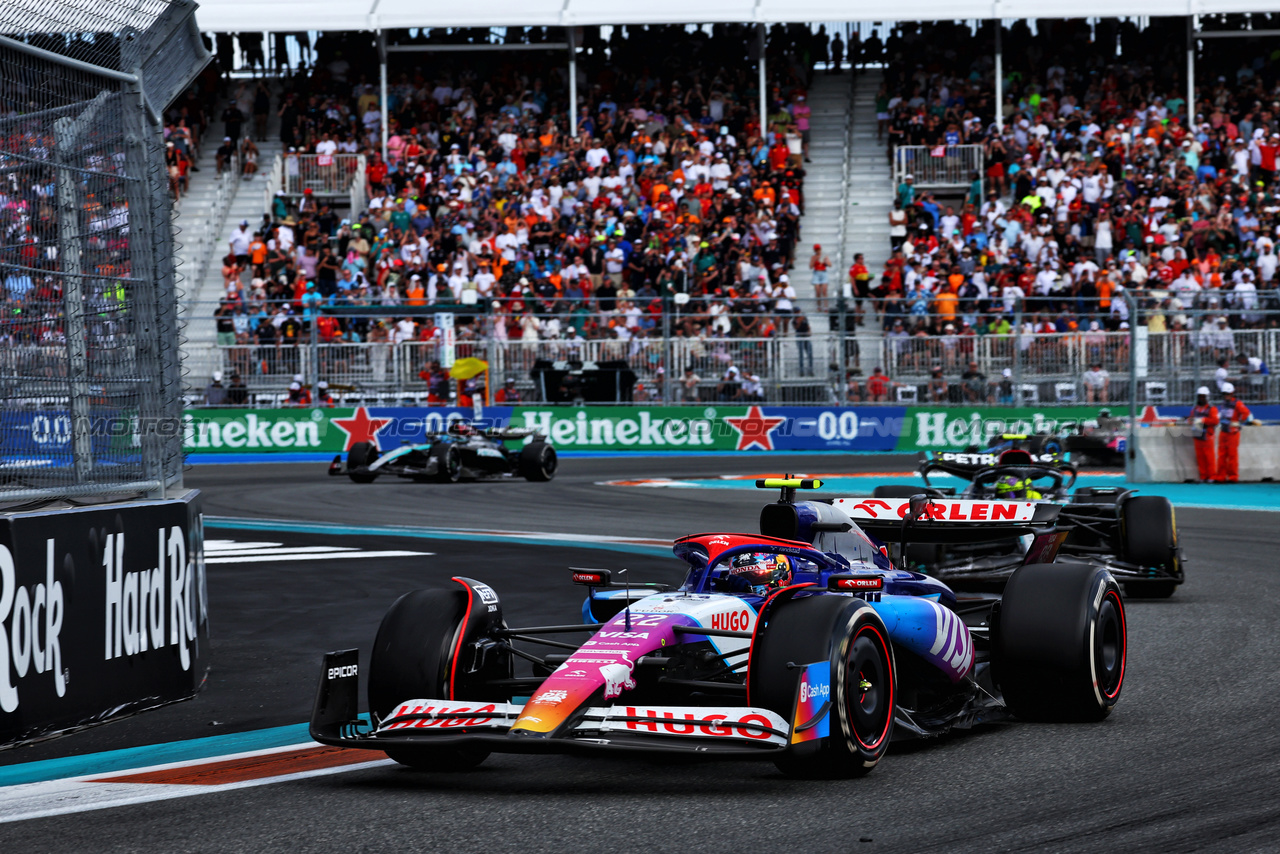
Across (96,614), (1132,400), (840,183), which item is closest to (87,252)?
(96,614)

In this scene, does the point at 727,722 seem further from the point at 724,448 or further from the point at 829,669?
the point at 724,448

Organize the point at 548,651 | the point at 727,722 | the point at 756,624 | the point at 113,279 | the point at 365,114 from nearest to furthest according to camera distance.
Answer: the point at 727,722 → the point at 756,624 → the point at 113,279 → the point at 548,651 → the point at 365,114

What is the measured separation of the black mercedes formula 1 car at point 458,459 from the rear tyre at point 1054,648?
16614 mm

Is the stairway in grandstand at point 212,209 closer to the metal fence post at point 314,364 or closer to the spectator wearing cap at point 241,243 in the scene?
the spectator wearing cap at point 241,243

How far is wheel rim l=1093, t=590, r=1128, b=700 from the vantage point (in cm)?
687

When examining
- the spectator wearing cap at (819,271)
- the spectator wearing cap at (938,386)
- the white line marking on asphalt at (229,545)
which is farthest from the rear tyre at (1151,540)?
the spectator wearing cap at (819,271)

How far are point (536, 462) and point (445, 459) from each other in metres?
1.33

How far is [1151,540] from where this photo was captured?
11086 millimetres

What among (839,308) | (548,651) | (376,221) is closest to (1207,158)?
(839,308)

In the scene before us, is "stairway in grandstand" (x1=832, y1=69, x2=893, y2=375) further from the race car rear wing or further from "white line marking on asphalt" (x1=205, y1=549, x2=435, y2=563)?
the race car rear wing

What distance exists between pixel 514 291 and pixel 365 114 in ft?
28.3

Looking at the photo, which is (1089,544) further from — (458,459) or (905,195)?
(905,195)

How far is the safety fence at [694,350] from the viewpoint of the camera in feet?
87.2

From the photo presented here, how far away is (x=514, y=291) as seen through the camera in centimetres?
2998
